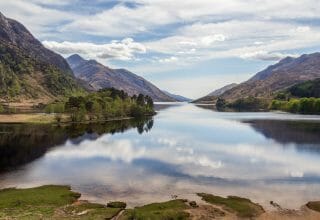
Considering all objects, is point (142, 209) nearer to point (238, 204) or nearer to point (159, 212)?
point (159, 212)

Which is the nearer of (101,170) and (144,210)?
(144,210)

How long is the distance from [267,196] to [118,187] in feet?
101

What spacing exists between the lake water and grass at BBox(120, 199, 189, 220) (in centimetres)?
521

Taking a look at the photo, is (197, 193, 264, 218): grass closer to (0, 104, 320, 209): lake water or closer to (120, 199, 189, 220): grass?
(0, 104, 320, 209): lake water

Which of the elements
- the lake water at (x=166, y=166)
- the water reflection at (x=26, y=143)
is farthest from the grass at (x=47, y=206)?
the water reflection at (x=26, y=143)

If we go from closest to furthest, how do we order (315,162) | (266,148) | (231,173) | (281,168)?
(231,173)
(281,168)
(315,162)
(266,148)

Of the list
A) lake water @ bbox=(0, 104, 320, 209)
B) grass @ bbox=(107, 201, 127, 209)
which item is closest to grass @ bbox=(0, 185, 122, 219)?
grass @ bbox=(107, 201, 127, 209)

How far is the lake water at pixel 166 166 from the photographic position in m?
84.3

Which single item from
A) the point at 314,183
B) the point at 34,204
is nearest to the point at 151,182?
the point at 34,204

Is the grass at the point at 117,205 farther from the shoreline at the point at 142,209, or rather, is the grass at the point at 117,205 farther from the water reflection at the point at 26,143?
the water reflection at the point at 26,143

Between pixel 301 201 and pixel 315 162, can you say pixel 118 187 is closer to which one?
pixel 301 201

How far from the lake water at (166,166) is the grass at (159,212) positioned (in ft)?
17.1

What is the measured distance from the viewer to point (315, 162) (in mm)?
118688

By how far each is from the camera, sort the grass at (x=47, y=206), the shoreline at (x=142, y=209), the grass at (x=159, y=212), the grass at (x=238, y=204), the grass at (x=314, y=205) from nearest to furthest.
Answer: the grass at (x=159, y=212)
the grass at (x=47, y=206)
the shoreline at (x=142, y=209)
the grass at (x=238, y=204)
the grass at (x=314, y=205)
